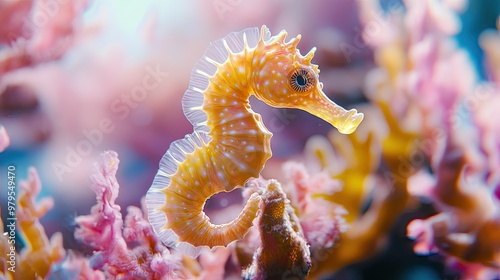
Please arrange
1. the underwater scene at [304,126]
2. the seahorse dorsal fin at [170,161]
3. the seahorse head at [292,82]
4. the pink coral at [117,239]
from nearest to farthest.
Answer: the seahorse head at [292,82] → the seahorse dorsal fin at [170,161] → the pink coral at [117,239] → the underwater scene at [304,126]

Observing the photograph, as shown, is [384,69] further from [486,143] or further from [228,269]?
[228,269]

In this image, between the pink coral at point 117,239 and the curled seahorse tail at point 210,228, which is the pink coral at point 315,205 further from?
the pink coral at point 117,239

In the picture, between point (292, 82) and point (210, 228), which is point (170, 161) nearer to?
point (210, 228)

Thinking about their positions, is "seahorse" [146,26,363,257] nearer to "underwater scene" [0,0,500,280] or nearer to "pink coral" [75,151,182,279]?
"pink coral" [75,151,182,279]

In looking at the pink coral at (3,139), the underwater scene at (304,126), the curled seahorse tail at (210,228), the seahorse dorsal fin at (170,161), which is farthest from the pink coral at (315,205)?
the pink coral at (3,139)

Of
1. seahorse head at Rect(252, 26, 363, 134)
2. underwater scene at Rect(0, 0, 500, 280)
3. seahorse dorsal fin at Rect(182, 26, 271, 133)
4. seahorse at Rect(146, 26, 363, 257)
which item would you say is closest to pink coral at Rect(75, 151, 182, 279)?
underwater scene at Rect(0, 0, 500, 280)

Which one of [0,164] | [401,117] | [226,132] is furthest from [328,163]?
[0,164]

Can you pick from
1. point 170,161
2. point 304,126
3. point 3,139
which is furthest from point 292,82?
point 3,139
